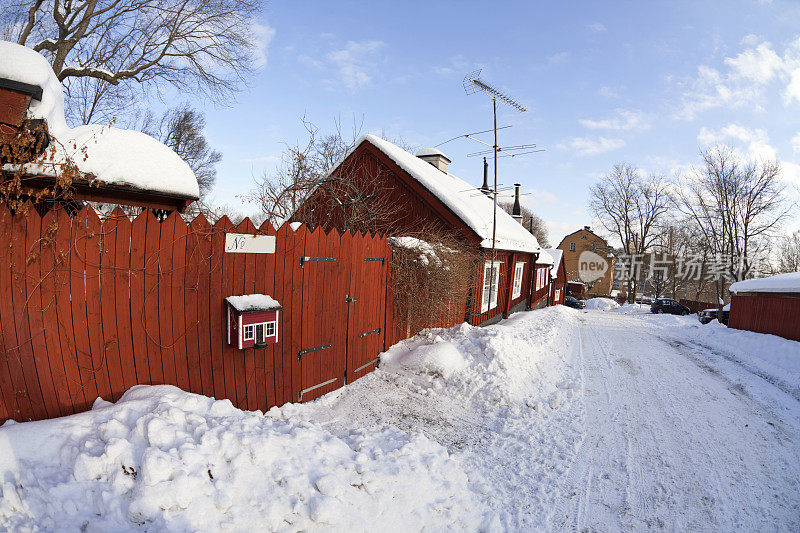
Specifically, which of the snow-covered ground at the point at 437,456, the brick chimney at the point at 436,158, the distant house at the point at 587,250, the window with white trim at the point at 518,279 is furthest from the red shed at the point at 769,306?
the distant house at the point at 587,250

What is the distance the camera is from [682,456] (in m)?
4.54

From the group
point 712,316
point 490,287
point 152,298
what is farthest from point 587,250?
point 152,298

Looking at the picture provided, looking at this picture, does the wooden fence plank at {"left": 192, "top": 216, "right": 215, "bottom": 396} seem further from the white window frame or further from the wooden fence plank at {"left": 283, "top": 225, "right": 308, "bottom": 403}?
the white window frame

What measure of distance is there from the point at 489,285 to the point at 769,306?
30.5ft

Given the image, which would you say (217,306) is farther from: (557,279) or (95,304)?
(557,279)

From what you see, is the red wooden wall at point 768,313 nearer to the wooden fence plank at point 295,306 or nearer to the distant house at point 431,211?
the distant house at point 431,211

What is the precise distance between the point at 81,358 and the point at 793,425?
29.7ft

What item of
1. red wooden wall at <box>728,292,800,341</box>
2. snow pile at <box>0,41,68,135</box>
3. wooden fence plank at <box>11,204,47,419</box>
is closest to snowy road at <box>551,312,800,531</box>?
wooden fence plank at <box>11,204,47,419</box>

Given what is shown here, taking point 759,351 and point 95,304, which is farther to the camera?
point 759,351

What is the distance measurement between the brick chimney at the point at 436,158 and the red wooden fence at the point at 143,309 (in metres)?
13.1

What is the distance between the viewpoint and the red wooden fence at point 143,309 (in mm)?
2984

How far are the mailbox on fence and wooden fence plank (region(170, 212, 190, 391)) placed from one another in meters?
0.44

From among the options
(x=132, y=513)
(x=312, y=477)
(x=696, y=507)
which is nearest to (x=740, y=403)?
(x=696, y=507)

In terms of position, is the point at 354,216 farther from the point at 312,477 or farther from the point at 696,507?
the point at 696,507
